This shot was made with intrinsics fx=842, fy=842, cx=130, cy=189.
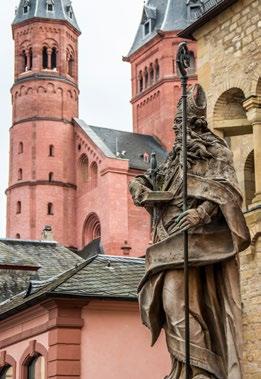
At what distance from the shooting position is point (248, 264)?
17.4 m

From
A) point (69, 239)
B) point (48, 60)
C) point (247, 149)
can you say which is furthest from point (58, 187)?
point (247, 149)

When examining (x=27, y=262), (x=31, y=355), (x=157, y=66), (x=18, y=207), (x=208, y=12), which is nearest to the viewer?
(x=31, y=355)

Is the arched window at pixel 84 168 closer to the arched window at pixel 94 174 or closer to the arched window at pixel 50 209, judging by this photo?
the arched window at pixel 94 174

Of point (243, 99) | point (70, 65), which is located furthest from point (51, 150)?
point (243, 99)

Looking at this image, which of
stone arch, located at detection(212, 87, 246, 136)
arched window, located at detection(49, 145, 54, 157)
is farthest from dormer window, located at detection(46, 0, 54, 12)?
stone arch, located at detection(212, 87, 246, 136)

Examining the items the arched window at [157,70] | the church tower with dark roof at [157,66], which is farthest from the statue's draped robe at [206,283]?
the arched window at [157,70]

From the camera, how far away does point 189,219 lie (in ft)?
17.0

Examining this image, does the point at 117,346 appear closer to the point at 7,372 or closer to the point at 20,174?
the point at 7,372

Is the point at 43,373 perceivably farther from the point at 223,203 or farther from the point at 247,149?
the point at 223,203

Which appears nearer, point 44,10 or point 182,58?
point 182,58

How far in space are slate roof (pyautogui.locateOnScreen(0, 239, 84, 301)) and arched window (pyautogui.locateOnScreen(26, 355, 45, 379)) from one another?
502 cm

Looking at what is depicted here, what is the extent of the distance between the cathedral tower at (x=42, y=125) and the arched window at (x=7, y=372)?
43.5 m

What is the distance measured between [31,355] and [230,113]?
24.2ft

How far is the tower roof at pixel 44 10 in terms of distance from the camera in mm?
69375
